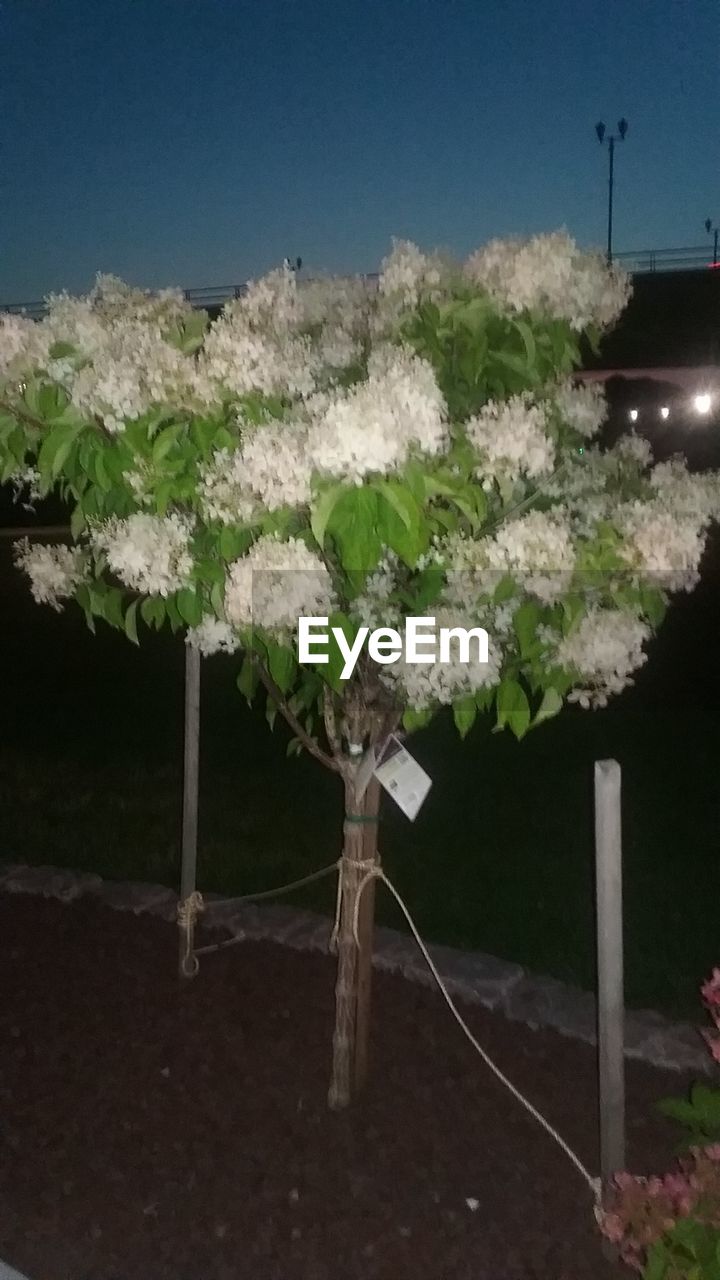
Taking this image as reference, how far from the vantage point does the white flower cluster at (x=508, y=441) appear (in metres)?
2.01

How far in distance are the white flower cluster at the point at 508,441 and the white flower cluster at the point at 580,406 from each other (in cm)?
33

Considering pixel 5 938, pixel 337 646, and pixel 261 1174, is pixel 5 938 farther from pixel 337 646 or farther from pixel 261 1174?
pixel 337 646

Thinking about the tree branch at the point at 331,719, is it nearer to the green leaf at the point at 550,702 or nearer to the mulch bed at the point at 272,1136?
the green leaf at the point at 550,702

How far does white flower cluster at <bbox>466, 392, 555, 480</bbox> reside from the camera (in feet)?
6.60

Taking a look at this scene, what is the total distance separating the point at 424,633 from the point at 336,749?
0.55m

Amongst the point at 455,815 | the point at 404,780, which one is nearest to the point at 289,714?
the point at 404,780

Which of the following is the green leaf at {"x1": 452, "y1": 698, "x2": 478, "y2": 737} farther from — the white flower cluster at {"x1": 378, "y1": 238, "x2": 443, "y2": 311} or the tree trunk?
the white flower cluster at {"x1": 378, "y1": 238, "x2": 443, "y2": 311}

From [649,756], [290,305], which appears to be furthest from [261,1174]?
[649,756]

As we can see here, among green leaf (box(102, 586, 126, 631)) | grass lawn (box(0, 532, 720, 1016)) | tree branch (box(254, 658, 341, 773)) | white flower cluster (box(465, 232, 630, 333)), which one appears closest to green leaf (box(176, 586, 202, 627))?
tree branch (box(254, 658, 341, 773))

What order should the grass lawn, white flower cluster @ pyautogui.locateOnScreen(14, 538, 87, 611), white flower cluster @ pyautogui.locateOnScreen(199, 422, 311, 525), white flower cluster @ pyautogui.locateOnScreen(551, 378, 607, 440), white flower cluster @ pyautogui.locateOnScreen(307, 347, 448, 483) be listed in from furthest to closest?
the grass lawn → white flower cluster @ pyautogui.locateOnScreen(14, 538, 87, 611) → white flower cluster @ pyautogui.locateOnScreen(551, 378, 607, 440) → white flower cluster @ pyautogui.locateOnScreen(199, 422, 311, 525) → white flower cluster @ pyautogui.locateOnScreen(307, 347, 448, 483)

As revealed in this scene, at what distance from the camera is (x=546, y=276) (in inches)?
84.7

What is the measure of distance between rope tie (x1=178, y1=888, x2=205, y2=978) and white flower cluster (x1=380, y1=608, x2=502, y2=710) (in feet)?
5.39

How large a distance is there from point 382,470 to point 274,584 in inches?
14.9

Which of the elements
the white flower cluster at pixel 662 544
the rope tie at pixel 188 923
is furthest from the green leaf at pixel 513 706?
the rope tie at pixel 188 923
